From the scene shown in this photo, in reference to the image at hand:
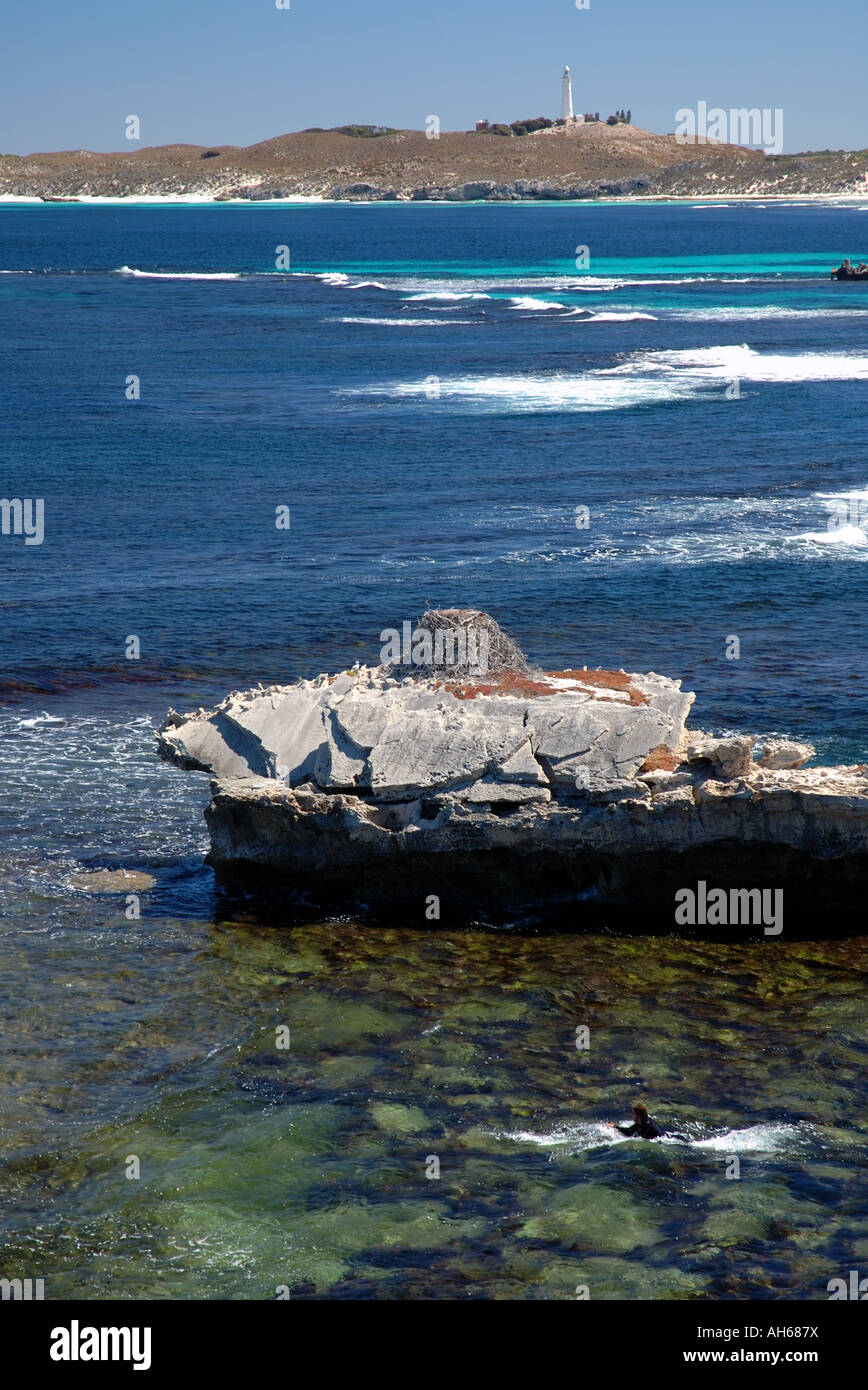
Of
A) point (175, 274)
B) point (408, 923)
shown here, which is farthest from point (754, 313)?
point (408, 923)

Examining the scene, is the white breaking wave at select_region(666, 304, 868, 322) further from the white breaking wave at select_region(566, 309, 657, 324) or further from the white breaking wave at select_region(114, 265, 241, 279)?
the white breaking wave at select_region(114, 265, 241, 279)

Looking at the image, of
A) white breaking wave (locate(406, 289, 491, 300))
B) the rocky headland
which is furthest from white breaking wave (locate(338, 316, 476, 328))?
the rocky headland

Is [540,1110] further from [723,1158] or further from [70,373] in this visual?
[70,373]

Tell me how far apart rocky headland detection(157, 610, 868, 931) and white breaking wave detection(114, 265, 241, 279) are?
114m

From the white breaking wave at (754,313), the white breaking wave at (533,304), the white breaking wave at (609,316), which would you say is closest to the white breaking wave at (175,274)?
the white breaking wave at (533,304)

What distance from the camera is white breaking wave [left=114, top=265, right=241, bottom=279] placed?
12794 cm

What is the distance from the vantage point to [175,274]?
429ft

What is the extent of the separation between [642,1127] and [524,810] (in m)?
5.99

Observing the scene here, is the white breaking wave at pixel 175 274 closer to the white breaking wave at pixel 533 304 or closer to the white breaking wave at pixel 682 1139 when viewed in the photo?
the white breaking wave at pixel 533 304

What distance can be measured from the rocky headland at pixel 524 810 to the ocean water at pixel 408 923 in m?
→ 0.87

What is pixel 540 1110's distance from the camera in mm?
17078

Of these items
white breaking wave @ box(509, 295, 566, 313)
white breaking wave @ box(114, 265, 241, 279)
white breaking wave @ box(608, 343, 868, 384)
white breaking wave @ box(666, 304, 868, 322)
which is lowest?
white breaking wave @ box(608, 343, 868, 384)

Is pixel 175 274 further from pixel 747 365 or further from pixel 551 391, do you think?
pixel 551 391

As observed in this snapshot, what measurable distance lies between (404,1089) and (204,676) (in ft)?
55.3
